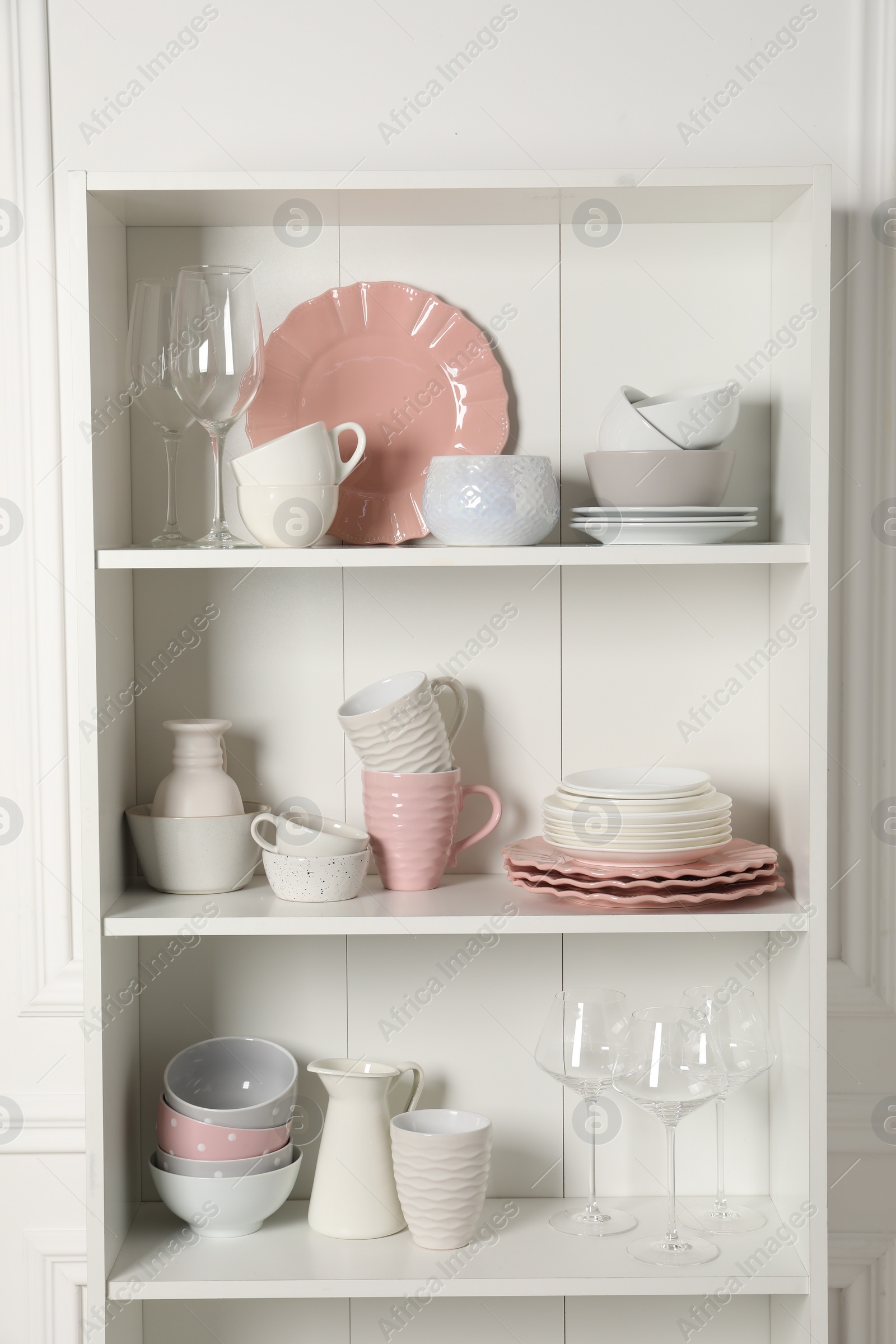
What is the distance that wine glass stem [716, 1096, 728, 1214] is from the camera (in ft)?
4.46

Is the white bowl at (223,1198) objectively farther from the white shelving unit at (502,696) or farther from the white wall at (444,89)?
Result: the white wall at (444,89)

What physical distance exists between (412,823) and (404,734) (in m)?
0.10

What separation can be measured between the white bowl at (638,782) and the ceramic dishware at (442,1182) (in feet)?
1.29

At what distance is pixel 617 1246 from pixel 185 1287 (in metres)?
0.47

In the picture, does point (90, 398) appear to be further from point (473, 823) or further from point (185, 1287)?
point (185, 1287)

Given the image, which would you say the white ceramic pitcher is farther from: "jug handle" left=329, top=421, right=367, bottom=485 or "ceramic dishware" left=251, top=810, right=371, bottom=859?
"jug handle" left=329, top=421, right=367, bottom=485

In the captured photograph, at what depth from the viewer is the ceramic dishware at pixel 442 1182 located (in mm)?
1256

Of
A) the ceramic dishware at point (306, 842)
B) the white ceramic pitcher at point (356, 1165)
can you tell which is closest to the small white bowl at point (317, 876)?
the ceramic dishware at point (306, 842)

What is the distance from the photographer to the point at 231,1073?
4.63ft

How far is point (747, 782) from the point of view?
1.42m

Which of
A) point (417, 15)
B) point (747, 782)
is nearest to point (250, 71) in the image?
point (417, 15)

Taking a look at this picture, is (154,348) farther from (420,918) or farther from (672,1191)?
(672,1191)

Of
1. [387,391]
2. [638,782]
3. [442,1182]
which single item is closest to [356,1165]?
[442,1182]

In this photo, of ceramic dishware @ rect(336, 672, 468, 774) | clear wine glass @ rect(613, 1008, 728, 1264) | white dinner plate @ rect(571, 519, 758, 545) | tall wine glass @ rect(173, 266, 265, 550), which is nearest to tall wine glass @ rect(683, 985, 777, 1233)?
clear wine glass @ rect(613, 1008, 728, 1264)
